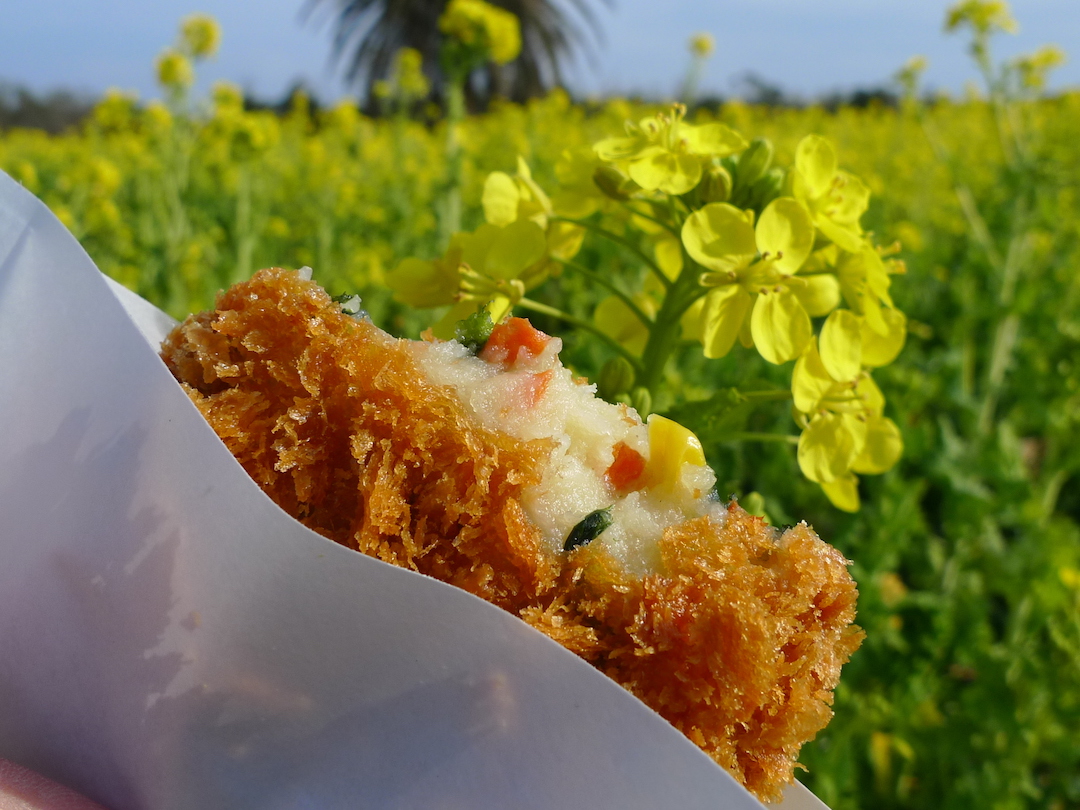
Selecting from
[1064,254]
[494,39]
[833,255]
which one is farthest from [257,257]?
[1064,254]

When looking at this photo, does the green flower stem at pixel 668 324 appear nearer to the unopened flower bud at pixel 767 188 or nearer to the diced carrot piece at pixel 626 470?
the unopened flower bud at pixel 767 188

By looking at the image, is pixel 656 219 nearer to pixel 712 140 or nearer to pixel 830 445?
pixel 712 140

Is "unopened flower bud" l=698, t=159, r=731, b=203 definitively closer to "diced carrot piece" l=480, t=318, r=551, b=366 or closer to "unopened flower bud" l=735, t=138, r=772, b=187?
"unopened flower bud" l=735, t=138, r=772, b=187

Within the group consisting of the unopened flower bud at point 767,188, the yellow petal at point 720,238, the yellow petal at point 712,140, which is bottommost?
the yellow petal at point 720,238

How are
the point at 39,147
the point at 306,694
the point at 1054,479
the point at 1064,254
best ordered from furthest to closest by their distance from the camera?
the point at 39,147 < the point at 1064,254 < the point at 1054,479 < the point at 306,694

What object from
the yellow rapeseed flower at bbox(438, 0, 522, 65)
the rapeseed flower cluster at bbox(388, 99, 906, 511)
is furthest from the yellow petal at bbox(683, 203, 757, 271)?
the yellow rapeseed flower at bbox(438, 0, 522, 65)

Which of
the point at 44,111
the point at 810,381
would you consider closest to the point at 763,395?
the point at 810,381

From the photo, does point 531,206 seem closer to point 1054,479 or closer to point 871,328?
point 871,328

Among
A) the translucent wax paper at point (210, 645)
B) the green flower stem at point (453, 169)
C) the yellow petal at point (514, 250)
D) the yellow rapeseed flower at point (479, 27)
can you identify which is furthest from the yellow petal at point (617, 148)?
the yellow rapeseed flower at point (479, 27)
